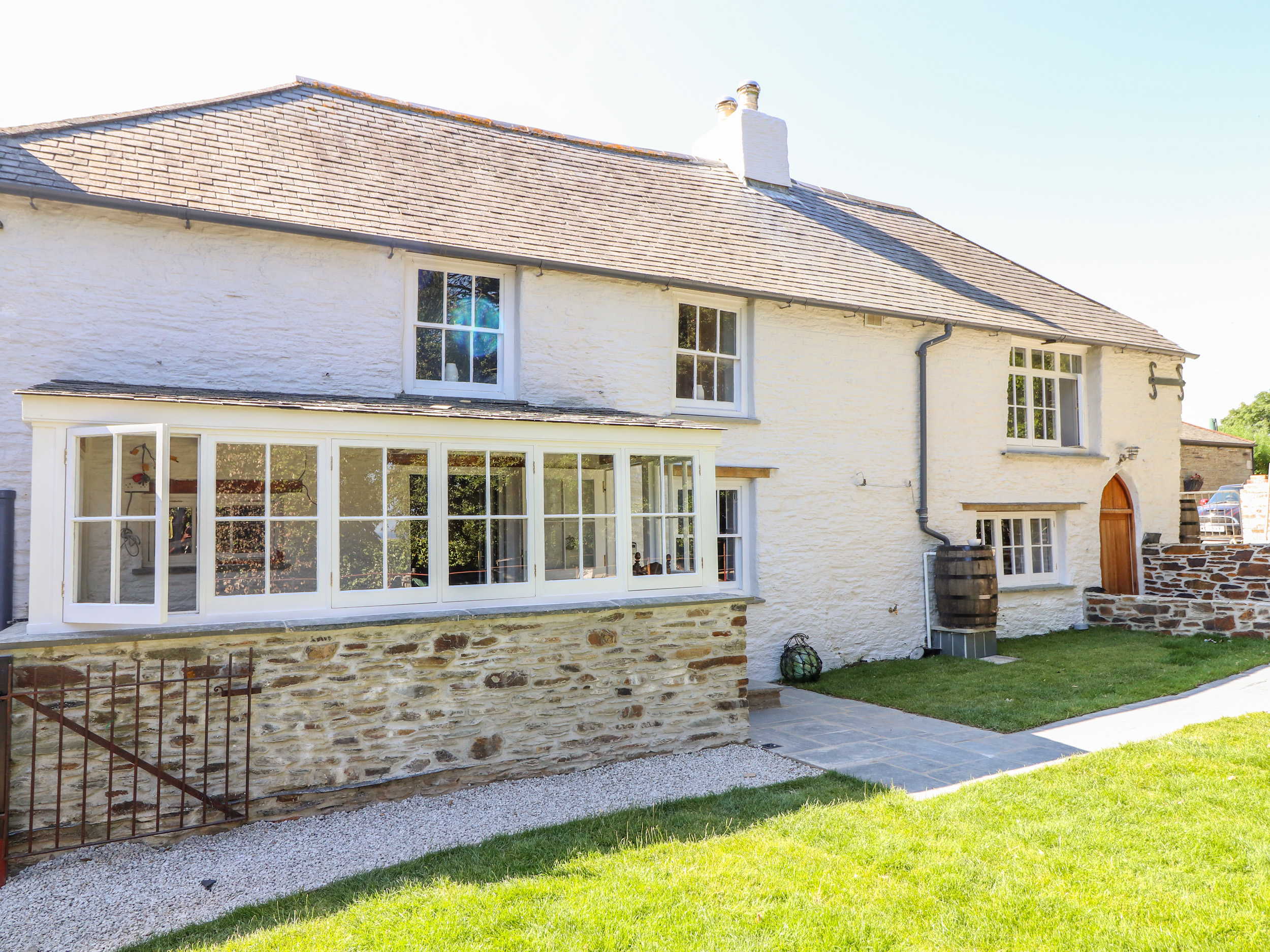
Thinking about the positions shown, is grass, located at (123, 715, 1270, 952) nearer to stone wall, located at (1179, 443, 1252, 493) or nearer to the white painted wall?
the white painted wall

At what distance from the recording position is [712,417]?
957 cm

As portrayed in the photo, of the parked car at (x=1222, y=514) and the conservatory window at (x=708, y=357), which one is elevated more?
the conservatory window at (x=708, y=357)

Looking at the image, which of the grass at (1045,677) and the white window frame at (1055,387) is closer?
the grass at (1045,677)

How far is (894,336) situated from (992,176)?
233 cm

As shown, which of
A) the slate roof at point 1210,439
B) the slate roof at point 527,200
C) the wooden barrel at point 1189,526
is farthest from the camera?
the slate roof at point 1210,439

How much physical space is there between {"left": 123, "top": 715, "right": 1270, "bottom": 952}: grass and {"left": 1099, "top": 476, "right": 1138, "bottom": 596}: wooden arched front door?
28.7 ft

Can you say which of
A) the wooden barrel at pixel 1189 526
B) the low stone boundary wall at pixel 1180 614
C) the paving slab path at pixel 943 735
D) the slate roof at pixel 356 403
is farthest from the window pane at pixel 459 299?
the wooden barrel at pixel 1189 526

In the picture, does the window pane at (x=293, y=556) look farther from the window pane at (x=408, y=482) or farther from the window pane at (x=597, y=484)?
the window pane at (x=597, y=484)

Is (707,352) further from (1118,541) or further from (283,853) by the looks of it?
(1118,541)

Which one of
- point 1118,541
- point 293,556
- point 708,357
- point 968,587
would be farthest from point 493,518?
point 1118,541

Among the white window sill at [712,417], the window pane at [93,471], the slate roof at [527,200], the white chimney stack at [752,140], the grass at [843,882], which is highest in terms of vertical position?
the white chimney stack at [752,140]

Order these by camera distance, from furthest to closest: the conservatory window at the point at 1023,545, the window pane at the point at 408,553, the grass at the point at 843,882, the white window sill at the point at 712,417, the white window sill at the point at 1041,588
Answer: the conservatory window at the point at 1023,545 < the white window sill at the point at 1041,588 < the white window sill at the point at 712,417 < the window pane at the point at 408,553 < the grass at the point at 843,882

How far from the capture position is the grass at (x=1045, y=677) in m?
7.93

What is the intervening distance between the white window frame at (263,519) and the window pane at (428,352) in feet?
8.53
